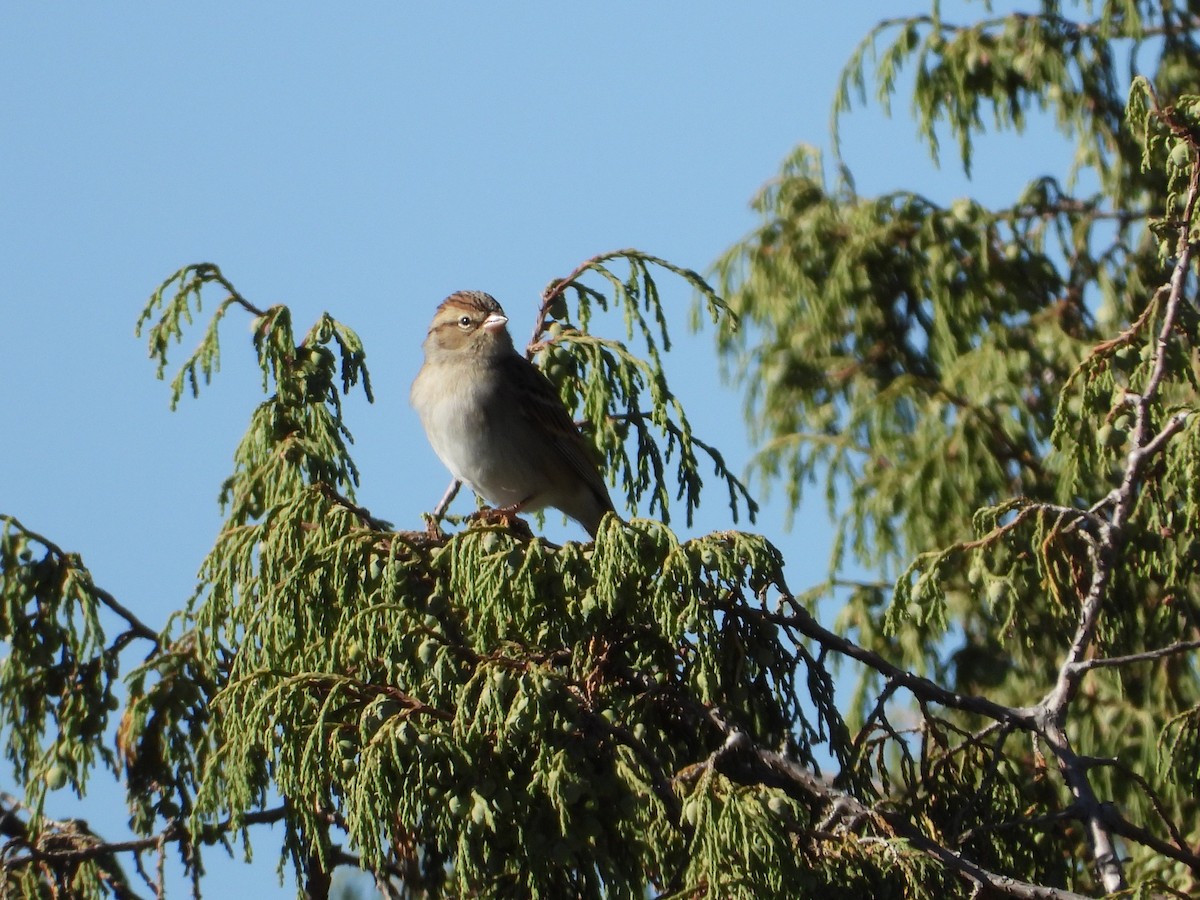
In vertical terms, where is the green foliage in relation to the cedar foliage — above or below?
above

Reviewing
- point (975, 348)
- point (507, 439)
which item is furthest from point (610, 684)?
point (975, 348)

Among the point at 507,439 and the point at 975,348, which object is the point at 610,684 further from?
the point at 975,348

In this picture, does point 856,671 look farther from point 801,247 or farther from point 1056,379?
point 801,247

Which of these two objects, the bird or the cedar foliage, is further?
the bird

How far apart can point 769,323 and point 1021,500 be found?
15.1 ft

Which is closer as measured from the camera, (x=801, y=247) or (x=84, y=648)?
(x=84, y=648)

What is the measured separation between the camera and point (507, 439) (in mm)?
6102

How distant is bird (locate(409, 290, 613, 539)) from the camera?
6055 millimetres

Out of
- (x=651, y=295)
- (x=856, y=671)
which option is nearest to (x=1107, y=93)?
(x=856, y=671)

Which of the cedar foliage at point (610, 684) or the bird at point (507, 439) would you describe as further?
the bird at point (507, 439)

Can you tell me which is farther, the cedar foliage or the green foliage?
the green foliage

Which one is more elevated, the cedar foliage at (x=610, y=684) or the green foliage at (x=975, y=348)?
the green foliage at (x=975, y=348)

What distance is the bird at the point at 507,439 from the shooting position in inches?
238

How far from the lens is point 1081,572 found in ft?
15.0
